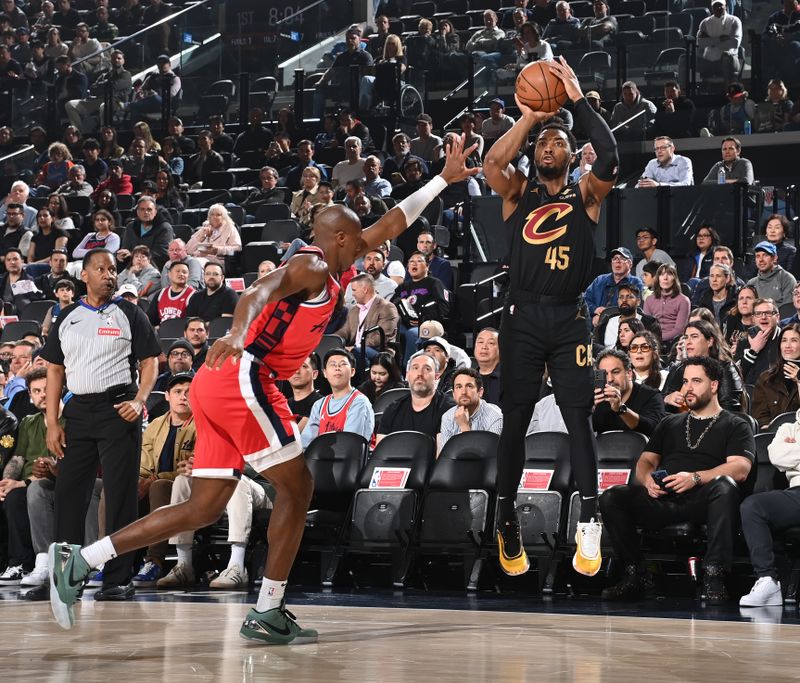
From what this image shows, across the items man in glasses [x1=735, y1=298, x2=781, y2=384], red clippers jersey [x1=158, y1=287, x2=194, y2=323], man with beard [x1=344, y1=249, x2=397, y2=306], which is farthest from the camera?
red clippers jersey [x1=158, y1=287, x2=194, y2=323]

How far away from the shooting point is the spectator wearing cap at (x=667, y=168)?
44.8 feet

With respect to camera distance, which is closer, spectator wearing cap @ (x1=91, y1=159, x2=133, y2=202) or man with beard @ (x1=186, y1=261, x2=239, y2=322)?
man with beard @ (x1=186, y1=261, x2=239, y2=322)

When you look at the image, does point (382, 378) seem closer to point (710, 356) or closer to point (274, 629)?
point (710, 356)

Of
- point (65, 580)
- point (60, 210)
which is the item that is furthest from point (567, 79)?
point (60, 210)

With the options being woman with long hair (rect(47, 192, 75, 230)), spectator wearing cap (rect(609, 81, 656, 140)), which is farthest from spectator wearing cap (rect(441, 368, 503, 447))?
woman with long hair (rect(47, 192, 75, 230))

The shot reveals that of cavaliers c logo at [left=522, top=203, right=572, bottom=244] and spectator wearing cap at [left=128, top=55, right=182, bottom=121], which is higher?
spectator wearing cap at [left=128, top=55, right=182, bottom=121]

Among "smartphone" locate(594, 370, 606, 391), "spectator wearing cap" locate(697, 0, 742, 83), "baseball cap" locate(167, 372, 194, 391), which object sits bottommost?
"baseball cap" locate(167, 372, 194, 391)

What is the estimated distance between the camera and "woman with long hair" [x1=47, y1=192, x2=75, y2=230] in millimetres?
16609

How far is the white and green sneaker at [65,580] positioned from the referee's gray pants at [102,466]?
2.08 m

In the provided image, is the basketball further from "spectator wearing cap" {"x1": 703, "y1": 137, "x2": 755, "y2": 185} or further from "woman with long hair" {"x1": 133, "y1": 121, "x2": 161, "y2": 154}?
"woman with long hair" {"x1": 133, "y1": 121, "x2": 161, "y2": 154}

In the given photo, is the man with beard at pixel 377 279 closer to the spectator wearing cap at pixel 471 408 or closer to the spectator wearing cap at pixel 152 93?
the spectator wearing cap at pixel 471 408

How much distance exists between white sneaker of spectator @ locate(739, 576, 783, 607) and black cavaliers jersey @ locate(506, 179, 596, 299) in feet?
7.36

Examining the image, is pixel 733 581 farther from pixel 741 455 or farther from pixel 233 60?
pixel 233 60

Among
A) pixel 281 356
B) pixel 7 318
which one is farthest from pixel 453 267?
pixel 281 356
